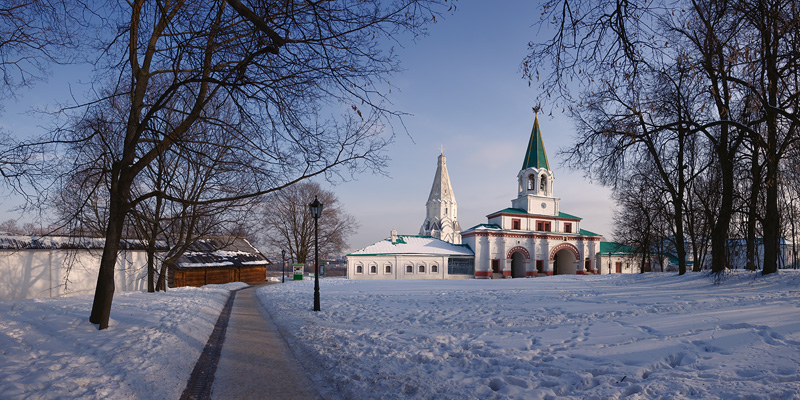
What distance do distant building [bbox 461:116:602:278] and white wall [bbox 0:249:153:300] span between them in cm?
4020

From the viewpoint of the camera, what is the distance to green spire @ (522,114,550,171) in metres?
56.7

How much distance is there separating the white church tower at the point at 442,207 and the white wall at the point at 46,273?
165ft

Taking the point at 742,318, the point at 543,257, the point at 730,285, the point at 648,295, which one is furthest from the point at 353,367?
the point at 543,257

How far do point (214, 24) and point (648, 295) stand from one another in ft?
44.1

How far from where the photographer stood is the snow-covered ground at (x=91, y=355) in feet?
15.7

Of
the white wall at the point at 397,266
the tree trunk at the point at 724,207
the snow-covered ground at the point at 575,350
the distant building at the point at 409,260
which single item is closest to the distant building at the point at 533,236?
the distant building at the point at 409,260

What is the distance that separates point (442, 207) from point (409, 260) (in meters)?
19.7

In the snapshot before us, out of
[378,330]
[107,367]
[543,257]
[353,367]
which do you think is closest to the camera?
[107,367]

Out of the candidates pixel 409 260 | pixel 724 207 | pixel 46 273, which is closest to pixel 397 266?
pixel 409 260

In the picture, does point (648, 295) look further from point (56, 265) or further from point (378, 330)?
point (56, 265)

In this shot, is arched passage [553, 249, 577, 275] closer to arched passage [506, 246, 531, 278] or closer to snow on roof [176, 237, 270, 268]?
arched passage [506, 246, 531, 278]

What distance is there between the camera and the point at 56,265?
1964 centimetres

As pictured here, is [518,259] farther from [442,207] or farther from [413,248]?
[442,207]

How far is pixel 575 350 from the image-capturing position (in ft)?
20.9
